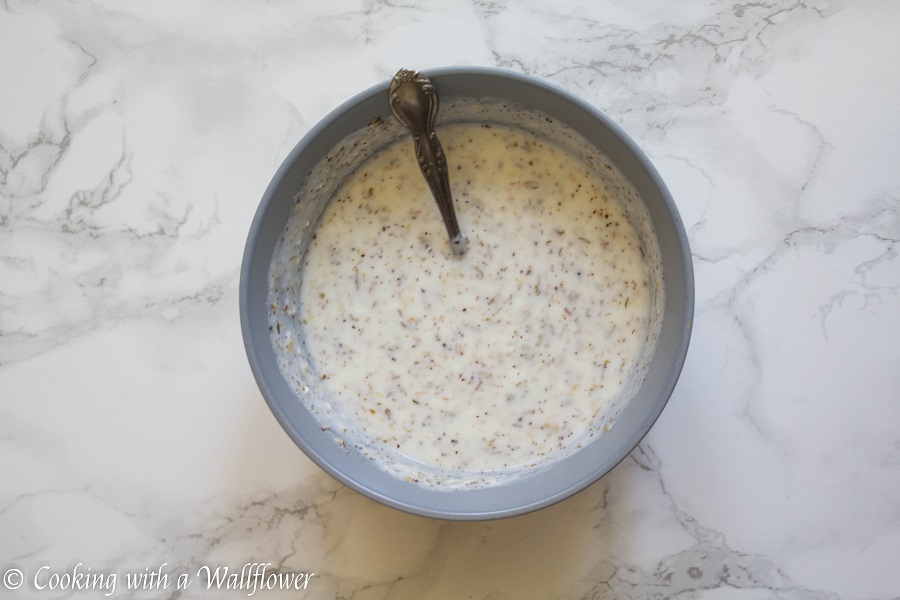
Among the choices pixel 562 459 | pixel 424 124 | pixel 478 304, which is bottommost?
pixel 562 459

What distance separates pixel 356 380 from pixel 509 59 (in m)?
0.55

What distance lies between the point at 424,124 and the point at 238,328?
43 cm

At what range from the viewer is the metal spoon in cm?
108

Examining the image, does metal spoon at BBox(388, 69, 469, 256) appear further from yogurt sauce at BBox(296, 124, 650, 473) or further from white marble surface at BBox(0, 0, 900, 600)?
white marble surface at BBox(0, 0, 900, 600)

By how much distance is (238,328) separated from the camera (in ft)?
4.09

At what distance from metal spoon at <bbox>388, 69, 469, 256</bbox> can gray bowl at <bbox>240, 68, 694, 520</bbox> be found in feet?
0.06

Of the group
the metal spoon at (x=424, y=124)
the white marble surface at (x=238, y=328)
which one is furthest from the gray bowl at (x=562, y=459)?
the white marble surface at (x=238, y=328)

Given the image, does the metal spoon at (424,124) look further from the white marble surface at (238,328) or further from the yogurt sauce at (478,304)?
the white marble surface at (238,328)

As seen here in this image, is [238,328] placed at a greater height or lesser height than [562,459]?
greater

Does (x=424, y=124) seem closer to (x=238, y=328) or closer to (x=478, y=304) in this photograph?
(x=478, y=304)

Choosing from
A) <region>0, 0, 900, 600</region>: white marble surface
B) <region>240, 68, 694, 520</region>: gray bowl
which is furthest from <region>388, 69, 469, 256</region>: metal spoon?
<region>0, 0, 900, 600</region>: white marble surface

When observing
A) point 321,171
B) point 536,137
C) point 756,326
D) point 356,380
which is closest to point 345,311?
point 356,380

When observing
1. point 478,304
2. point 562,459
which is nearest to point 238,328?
point 478,304

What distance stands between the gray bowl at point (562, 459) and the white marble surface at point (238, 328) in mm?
134
